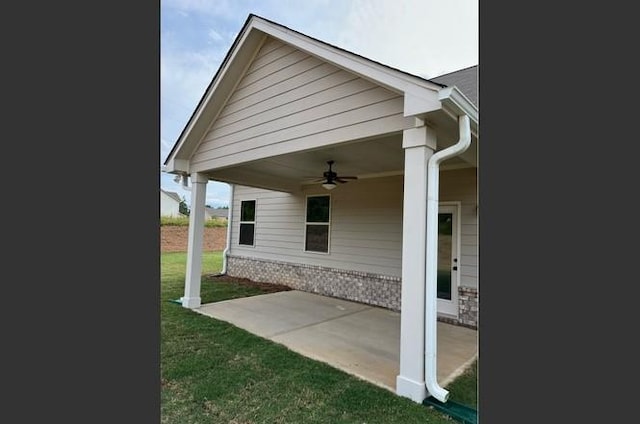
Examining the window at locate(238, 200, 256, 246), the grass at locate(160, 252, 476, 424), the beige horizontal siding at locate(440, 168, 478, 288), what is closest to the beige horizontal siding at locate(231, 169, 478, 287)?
the beige horizontal siding at locate(440, 168, 478, 288)

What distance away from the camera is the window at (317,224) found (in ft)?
25.6

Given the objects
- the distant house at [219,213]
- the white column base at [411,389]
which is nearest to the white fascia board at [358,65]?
the white column base at [411,389]

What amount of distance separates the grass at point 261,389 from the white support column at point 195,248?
1571 millimetres

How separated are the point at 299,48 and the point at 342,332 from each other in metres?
3.97

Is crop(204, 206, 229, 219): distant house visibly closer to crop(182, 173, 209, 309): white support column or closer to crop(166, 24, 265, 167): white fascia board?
crop(182, 173, 209, 309): white support column

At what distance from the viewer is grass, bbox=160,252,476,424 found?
104 inches

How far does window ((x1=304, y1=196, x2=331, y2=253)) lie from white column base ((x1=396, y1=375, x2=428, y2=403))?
472cm

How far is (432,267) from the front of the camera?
305 cm

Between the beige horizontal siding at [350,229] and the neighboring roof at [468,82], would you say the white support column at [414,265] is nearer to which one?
the neighboring roof at [468,82]

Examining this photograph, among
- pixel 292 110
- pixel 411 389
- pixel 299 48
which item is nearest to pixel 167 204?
pixel 292 110

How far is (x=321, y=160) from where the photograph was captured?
5805 mm

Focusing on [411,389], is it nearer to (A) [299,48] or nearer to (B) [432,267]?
(B) [432,267]
